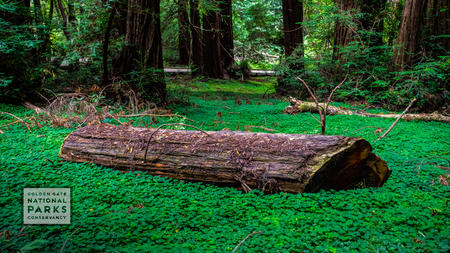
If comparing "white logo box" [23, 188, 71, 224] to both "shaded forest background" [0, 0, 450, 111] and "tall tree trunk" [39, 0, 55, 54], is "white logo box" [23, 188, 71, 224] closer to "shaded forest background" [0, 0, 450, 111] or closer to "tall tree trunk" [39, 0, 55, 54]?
"shaded forest background" [0, 0, 450, 111]

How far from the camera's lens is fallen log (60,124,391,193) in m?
2.82

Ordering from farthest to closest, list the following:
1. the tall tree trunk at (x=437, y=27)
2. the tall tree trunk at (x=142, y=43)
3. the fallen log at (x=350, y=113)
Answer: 1. the tall tree trunk at (x=437, y=27)
2. the tall tree trunk at (x=142, y=43)
3. the fallen log at (x=350, y=113)

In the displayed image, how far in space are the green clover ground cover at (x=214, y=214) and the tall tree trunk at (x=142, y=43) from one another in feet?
11.0

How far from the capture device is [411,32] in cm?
711

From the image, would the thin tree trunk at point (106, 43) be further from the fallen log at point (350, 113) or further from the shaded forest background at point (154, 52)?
the fallen log at point (350, 113)

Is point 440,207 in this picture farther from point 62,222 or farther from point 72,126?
point 72,126

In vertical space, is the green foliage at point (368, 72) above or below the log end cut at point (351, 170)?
above

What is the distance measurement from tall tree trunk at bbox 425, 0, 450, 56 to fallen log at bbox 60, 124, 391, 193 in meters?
5.71

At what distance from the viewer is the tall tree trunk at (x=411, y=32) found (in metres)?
7.06

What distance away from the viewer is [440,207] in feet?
8.13

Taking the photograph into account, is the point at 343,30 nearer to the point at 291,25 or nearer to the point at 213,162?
the point at 291,25

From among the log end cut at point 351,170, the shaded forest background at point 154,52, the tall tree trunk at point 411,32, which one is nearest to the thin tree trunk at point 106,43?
the shaded forest background at point 154,52

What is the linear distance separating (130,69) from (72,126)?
2181 millimetres

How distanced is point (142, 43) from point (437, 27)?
719 centimetres
